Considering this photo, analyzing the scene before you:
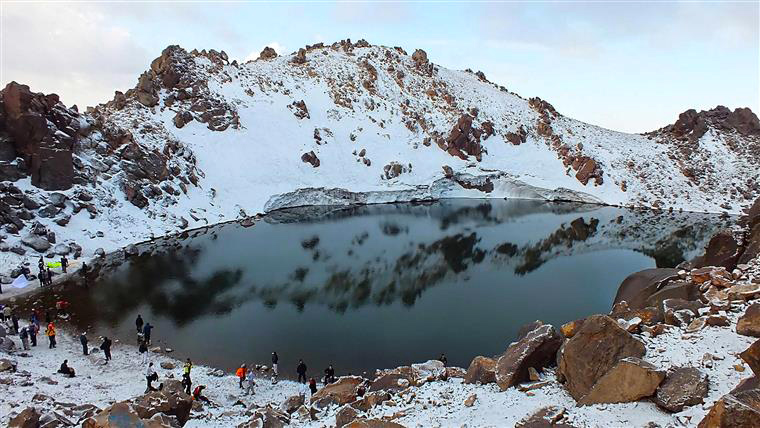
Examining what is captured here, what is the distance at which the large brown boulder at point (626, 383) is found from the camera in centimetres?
1194

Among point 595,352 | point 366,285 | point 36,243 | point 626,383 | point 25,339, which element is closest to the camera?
point 626,383

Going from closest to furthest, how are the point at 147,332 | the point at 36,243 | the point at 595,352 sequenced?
1. the point at 595,352
2. the point at 147,332
3. the point at 36,243

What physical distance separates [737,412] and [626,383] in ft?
11.1

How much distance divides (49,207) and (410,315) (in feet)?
121

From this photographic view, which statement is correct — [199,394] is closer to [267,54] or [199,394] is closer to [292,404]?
[292,404]

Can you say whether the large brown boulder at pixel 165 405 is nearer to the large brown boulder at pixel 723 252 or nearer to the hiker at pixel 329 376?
the hiker at pixel 329 376

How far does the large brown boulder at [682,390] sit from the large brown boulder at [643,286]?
9171mm

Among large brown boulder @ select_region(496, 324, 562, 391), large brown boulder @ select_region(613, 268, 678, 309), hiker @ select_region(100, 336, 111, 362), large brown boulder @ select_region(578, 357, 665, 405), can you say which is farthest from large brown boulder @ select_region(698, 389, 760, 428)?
hiker @ select_region(100, 336, 111, 362)

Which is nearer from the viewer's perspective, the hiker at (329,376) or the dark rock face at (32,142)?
the hiker at (329,376)

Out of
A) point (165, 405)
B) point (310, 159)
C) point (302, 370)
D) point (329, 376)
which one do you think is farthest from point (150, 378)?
point (310, 159)

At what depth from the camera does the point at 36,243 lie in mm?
41000

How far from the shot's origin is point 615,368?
41.4 feet

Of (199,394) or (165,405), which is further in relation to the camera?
(199,394)

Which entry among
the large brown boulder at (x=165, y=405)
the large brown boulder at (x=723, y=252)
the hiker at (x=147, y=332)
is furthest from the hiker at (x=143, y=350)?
the large brown boulder at (x=723, y=252)
